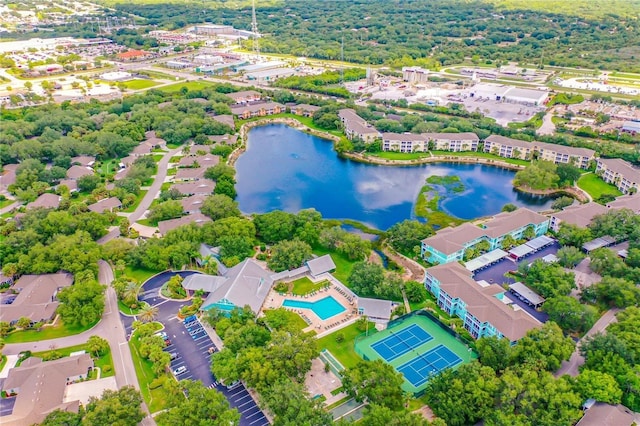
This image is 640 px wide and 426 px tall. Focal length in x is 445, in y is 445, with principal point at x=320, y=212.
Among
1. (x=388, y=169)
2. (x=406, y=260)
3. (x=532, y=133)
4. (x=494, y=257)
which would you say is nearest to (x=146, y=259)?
(x=406, y=260)

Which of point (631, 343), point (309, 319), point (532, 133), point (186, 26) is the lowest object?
point (309, 319)

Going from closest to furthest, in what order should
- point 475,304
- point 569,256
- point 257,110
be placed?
1. point 475,304
2. point 569,256
3. point 257,110

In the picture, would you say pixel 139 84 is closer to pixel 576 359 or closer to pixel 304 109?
pixel 304 109

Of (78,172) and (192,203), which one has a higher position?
(78,172)

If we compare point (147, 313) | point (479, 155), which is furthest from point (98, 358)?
point (479, 155)

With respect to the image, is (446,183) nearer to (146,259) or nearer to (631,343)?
(631,343)

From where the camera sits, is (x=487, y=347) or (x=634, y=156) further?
(x=634, y=156)
